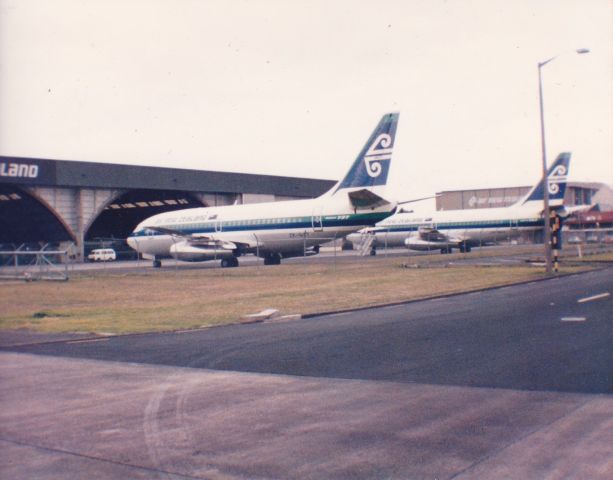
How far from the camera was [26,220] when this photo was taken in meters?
64.1

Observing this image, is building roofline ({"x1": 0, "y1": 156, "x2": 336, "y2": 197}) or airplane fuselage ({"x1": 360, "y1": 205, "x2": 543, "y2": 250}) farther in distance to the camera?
building roofline ({"x1": 0, "y1": 156, "x2": 336, "y2": 197})

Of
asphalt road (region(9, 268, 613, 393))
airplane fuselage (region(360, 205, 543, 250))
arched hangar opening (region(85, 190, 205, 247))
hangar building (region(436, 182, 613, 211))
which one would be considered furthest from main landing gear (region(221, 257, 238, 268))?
hangar building (region(436, 182, 613, 211))

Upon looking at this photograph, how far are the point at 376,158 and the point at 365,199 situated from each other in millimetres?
3060

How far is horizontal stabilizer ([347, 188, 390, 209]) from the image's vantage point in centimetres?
3725

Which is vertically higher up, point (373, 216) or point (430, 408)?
point (373, 216)

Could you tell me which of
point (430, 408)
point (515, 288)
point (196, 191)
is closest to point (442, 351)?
point (430, 408)

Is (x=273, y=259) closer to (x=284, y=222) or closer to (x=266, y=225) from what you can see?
(x=266, y=225)

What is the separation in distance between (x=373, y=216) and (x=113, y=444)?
32.9 m

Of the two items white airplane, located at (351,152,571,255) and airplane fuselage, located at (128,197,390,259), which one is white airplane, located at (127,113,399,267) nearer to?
airplane fuselage, located at (128,197,390,259)

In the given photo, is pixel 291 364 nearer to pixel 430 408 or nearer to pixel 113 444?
pixel 430 408

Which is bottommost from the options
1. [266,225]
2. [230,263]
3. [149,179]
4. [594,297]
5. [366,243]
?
[594,297]

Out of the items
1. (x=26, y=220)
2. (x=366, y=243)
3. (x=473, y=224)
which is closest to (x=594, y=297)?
(x=473, y=224)

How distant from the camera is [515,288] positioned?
75.9ft

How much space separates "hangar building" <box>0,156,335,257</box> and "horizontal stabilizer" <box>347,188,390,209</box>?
20.2 meters
